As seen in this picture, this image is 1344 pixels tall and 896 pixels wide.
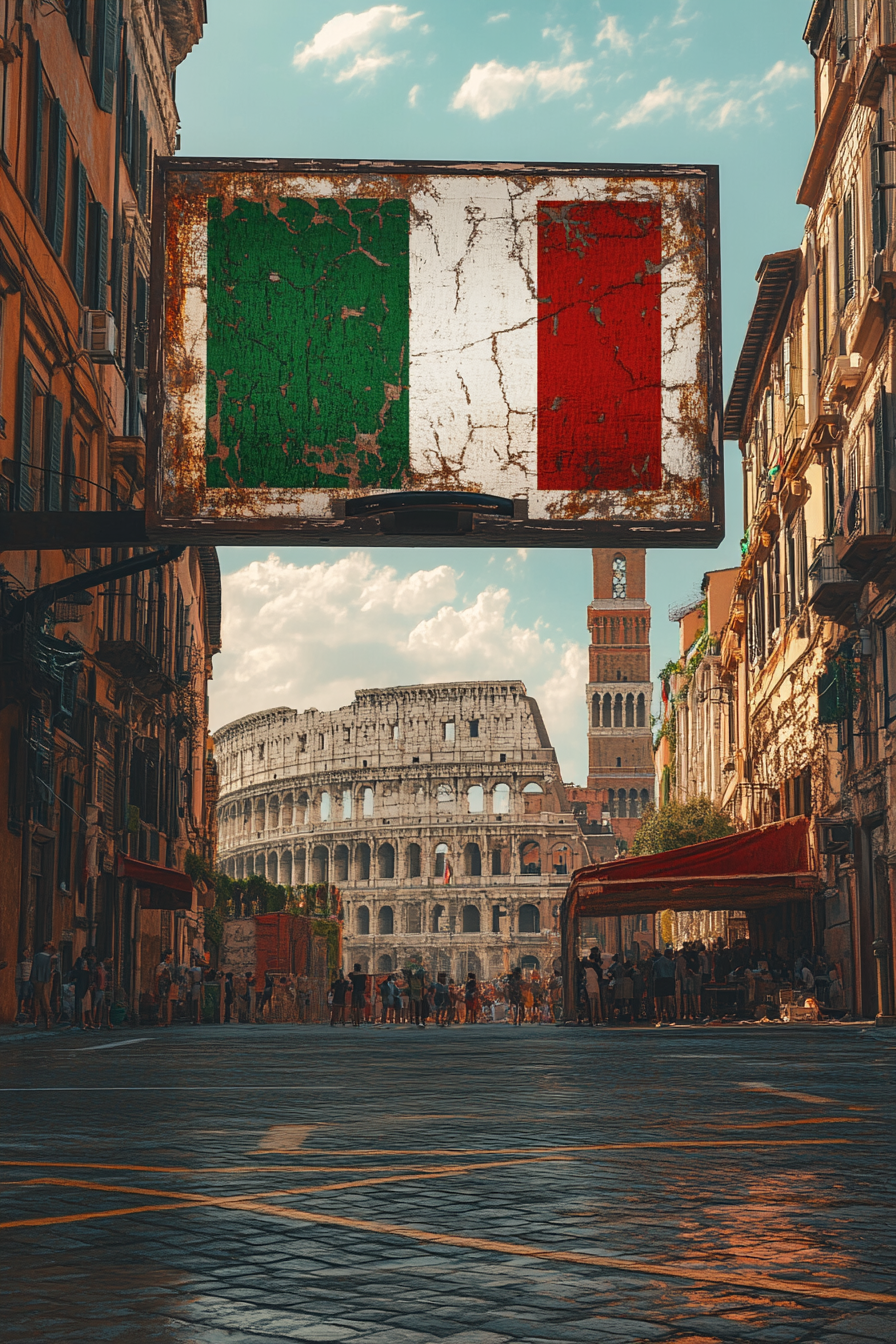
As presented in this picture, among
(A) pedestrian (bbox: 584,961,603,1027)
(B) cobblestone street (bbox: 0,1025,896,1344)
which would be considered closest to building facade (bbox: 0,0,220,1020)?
(A) pedestrian (bbox: 584,961,603,1027)

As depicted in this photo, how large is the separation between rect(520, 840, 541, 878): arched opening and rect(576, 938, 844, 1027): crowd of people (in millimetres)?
76469

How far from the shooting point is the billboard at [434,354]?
15312 millimetres

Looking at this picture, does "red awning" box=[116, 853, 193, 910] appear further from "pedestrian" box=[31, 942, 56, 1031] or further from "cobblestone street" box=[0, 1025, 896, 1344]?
"cobblestone street" box=[0, 1025, 896, 1344]

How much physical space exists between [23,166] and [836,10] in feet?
45.5

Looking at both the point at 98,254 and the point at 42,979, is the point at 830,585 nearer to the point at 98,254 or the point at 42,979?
the point at 42,979

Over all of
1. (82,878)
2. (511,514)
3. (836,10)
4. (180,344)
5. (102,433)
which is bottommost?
(82,878)

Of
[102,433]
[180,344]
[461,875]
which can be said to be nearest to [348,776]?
[461,875]

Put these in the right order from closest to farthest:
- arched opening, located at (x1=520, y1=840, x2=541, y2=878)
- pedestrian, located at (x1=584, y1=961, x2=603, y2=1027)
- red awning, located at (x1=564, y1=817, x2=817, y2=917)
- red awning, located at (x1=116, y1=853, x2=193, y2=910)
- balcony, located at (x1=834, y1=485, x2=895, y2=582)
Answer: balcony, located at (x1=834, y1=485, x2=895, y2=582) < red awning, located at (x1=564, y1=817, x2=817, y2=917) < pedestrian, located at (x1=584, y1=961, x2=603, y2=1027) < red awning, located at (x1=116, y1=853, x2=193, y2=910) < arched opening, located at (x1=520, y1=840, x2=541, y2=878)

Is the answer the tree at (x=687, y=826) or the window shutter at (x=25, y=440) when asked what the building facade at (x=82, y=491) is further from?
the tree at (x=687, y=826)

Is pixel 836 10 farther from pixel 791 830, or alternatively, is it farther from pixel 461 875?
pixel 461 875

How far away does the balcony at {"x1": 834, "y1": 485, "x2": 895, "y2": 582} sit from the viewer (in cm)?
2189

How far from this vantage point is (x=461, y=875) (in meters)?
107

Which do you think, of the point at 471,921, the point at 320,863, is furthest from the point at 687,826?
the point at 320,863

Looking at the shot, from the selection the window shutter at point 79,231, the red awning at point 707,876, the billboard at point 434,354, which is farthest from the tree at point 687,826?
the billboard at point 434,354
